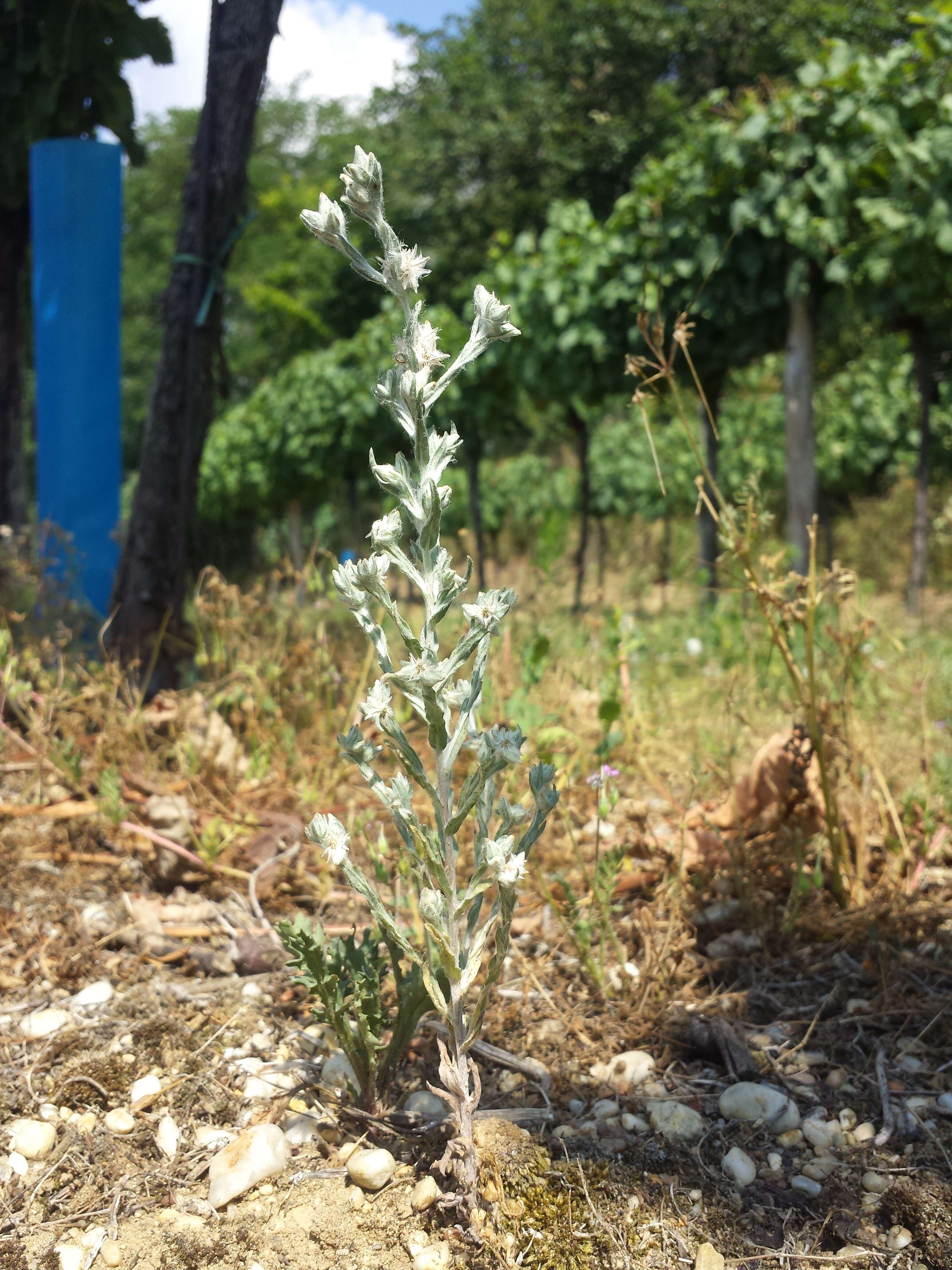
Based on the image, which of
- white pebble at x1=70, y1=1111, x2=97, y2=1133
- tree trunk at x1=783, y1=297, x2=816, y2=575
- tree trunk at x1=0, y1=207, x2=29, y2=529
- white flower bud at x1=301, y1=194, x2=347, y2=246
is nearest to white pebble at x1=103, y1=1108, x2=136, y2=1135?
white pebble at x1=70, y1=1111, x2=97, y2=1133

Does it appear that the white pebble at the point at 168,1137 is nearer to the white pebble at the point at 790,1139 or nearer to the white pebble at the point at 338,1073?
the white pebble at the point at 338,1073

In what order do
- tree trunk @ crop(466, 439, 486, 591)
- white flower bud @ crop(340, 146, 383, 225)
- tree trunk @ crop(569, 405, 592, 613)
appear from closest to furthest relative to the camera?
1. white flower bud @ crop(340, 146, 383, 225)
2. tree trunk @ crop(569, 405, 592, 613)
3. tree trunk @ crop(466, 439, 486, 591)

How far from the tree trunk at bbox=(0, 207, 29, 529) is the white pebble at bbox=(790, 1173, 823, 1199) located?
4.98m

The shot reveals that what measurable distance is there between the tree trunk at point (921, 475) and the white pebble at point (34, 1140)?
7667 millimetres

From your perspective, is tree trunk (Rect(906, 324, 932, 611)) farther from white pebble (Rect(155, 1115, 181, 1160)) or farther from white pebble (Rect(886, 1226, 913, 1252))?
white pebble (Rect(155, 1115, 181, 1160))

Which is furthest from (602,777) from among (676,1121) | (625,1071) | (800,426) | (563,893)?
(800,426)

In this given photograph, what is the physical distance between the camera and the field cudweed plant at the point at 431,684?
49.4 inches

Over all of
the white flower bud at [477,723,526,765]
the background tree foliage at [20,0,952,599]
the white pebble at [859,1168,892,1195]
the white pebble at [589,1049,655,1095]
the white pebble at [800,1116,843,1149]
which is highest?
the background tree foliage at [20,0,952,599]

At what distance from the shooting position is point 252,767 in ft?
8.96

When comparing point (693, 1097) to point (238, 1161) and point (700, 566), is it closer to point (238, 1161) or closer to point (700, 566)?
point (238, 1161)

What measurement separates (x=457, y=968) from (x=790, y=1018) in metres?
0.86

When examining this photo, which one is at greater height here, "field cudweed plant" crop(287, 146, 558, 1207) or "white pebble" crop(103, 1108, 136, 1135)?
"field cudweed plant" crop(287, 146, 558, 1207)

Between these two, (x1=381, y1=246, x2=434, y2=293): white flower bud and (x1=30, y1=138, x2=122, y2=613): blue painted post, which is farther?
(x1=30, y1=138, x2=122, y2=613): blue painted post

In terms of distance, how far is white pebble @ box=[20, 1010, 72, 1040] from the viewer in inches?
70.1
